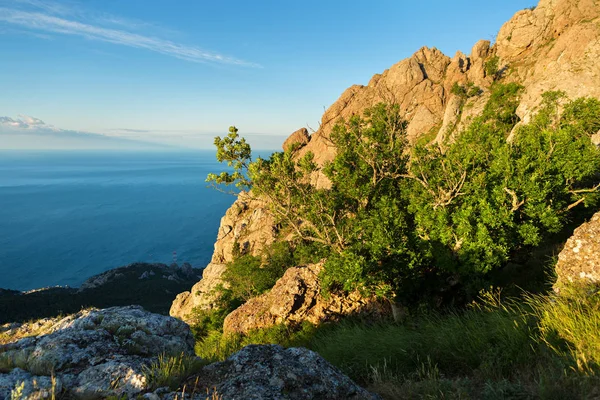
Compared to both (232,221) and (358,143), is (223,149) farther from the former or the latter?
(232,221)

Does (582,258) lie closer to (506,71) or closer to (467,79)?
(506,71)

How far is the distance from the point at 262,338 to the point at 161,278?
394 feet

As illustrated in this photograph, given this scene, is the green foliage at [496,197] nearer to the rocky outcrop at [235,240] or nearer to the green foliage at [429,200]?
the green foliage at [429,200]

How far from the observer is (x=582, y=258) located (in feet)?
27.0

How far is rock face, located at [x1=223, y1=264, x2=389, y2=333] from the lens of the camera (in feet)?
53.8

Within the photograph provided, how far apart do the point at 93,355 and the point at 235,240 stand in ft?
204

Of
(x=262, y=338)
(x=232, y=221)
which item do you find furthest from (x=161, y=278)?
(x=262, y=338)

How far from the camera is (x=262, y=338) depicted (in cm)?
1647

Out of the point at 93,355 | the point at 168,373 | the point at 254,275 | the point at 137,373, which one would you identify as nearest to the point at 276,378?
the point at 168,373

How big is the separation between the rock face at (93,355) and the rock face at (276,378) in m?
1.20

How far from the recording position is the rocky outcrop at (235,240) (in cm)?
5388

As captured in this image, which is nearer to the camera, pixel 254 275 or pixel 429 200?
pixel 429 200

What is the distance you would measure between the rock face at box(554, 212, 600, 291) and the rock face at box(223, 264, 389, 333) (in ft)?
29.0

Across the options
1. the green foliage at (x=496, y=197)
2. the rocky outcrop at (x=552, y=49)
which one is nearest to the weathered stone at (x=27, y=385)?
the green foliage at (x=496, y=197)
